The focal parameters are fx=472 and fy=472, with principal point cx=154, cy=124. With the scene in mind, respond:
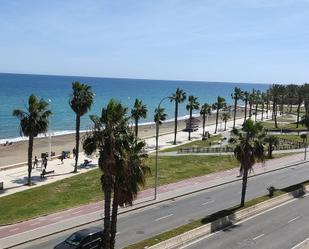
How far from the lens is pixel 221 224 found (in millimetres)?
35812

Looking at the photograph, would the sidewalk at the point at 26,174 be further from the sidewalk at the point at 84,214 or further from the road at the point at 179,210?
the road at the point at 179,210

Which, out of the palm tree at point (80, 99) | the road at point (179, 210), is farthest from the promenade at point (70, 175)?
the palm tree at point (80, 99)

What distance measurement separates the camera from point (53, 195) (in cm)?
4559

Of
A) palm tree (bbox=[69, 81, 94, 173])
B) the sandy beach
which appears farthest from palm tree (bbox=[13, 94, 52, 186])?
the sandy beach

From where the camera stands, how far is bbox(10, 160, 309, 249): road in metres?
33.6

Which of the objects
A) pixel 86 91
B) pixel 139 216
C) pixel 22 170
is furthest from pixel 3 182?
pixel 139 216

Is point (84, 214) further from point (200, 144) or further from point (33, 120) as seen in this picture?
point (200, 144)

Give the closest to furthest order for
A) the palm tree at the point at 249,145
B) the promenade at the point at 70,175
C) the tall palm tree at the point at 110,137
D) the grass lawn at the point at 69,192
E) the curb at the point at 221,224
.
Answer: the tall palm tree at the point at 110,137, the curb at the point at 221,224, the promenade at the point at 70,175, the palm tree at the point at 249,145, the grass lawn at the point at 69,192

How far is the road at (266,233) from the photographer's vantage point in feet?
104

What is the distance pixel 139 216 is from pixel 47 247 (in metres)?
9.85

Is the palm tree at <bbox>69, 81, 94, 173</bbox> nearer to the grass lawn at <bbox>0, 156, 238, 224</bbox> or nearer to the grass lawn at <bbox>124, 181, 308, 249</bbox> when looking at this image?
the grass lawn at <bbox>0, 156, 238, 224</bbox>

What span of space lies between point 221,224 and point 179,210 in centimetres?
649

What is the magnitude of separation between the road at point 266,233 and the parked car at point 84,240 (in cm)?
612

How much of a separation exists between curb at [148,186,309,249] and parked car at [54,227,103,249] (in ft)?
10.9
